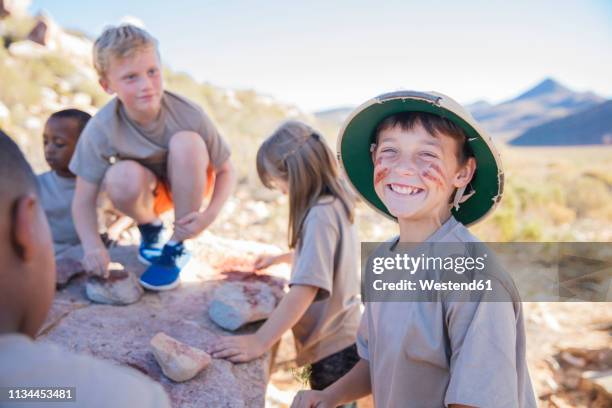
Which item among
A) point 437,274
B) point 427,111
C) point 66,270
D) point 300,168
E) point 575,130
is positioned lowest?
point 66,270

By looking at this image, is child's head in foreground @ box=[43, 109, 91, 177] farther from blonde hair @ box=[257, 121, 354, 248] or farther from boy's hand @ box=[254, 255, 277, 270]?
blonde hair @ box=[257, 121, 354, 248]

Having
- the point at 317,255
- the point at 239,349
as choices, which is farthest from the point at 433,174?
the point at 239,349

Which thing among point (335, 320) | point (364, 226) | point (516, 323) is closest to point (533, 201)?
Answer: point (364, 226)

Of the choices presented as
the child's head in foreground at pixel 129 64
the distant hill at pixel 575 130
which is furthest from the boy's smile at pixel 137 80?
the distant hill at pixel 575 130

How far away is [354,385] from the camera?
6.49ft

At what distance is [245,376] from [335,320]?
1.80 feet

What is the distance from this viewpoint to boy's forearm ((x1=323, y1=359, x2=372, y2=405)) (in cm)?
196

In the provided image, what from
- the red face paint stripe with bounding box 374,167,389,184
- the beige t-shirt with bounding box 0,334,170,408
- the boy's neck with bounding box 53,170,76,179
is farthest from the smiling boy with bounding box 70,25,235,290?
the beige t-shirt with bounding box 0,334,170,408

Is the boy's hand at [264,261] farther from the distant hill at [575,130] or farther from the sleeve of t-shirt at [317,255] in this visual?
the distant hill at [575,130]

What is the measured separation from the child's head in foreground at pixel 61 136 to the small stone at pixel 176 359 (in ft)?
6.17

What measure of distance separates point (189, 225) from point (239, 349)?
804mm

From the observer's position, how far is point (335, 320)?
259 cm

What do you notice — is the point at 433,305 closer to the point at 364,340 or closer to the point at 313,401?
the point at 364,340

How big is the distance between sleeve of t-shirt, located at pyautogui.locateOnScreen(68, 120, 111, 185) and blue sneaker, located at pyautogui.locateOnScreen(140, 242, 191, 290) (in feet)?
1.81
